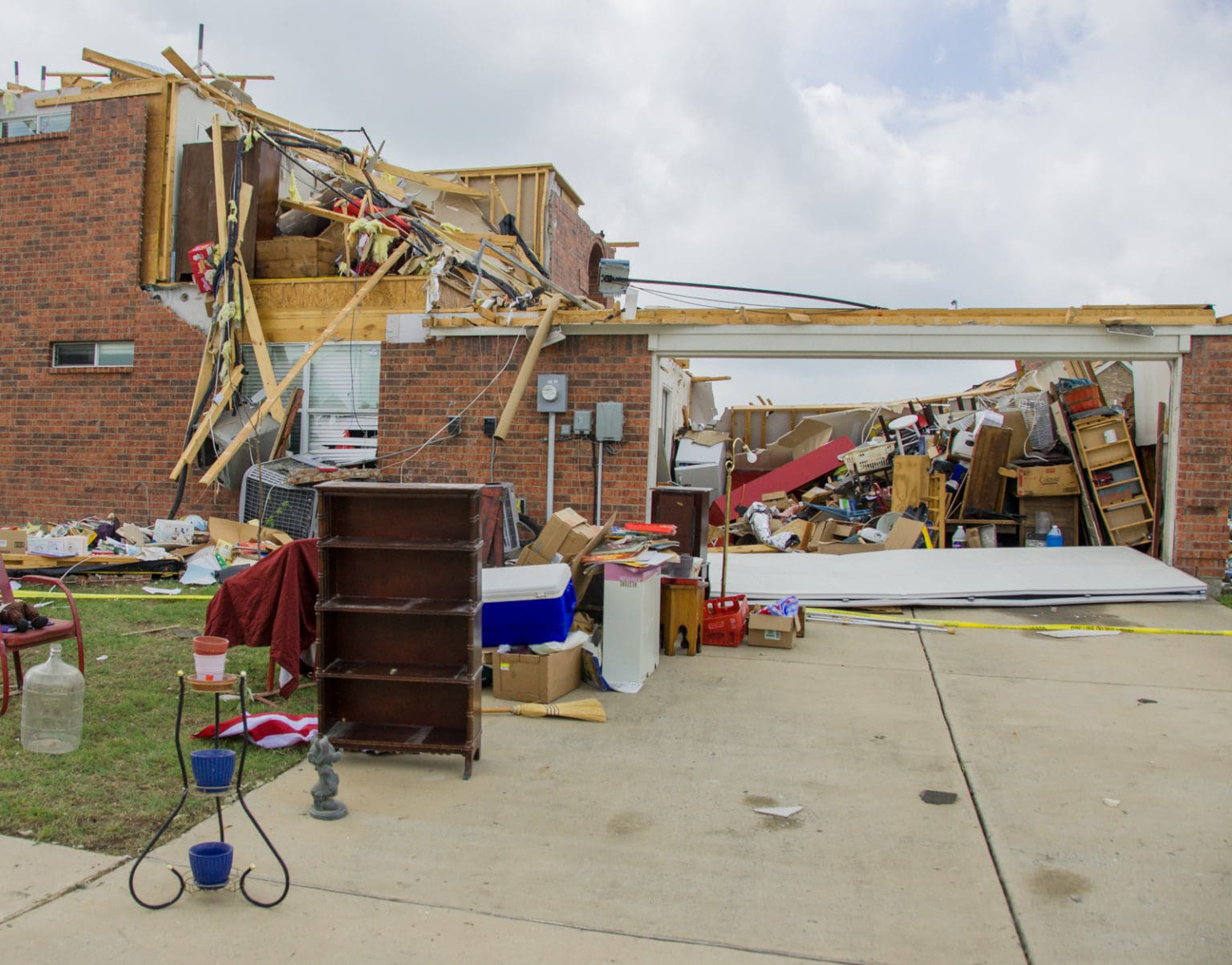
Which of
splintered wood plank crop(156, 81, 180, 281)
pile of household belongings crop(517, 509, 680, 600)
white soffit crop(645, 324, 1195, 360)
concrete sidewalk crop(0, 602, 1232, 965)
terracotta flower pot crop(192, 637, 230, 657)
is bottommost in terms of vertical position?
concrete sidewalk crop(0, 602, 1232, 965)

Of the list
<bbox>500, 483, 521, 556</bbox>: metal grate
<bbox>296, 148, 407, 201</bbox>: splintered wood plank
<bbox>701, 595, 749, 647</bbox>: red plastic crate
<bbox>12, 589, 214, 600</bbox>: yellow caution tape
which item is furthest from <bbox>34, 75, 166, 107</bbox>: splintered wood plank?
<bbox>701, 595, 749, 647</bbox>: red plastic crate

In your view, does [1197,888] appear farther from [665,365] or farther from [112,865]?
[665,365]

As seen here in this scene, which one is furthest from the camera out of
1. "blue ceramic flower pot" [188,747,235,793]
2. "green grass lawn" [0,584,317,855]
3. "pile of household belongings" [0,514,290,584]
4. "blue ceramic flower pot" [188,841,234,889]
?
"pile of household belongings" [0,514,290,584]

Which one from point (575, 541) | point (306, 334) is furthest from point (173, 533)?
point (575, 541)

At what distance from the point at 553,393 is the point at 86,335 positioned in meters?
7.18

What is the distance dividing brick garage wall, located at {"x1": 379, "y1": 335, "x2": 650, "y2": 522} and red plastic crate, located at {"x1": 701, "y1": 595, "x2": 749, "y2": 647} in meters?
2.84

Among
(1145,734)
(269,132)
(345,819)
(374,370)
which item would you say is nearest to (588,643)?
(345,819)

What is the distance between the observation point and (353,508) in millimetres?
5285

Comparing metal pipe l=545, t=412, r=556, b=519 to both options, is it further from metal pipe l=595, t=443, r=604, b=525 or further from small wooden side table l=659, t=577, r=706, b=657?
small wooden side table l=659, t=577, r=706, b=657

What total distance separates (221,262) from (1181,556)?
40.0ft

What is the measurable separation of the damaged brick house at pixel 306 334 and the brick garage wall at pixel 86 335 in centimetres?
3

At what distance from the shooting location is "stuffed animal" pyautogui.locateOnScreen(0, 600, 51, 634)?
224 inches

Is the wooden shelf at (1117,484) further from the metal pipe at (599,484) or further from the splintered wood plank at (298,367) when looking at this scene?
the splintered wood plank at (298,367)

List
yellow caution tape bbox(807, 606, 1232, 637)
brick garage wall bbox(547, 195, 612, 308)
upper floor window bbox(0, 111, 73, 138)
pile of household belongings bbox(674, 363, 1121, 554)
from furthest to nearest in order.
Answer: brick garage wall bbox(547, 195, 612, 308) < upper floor window bbox(0, 111, 73, 138) < pile of household belongings bbox(674, 363, 1121, 554) < yellow caution tape bbox(807, 606, 1232, 637)
